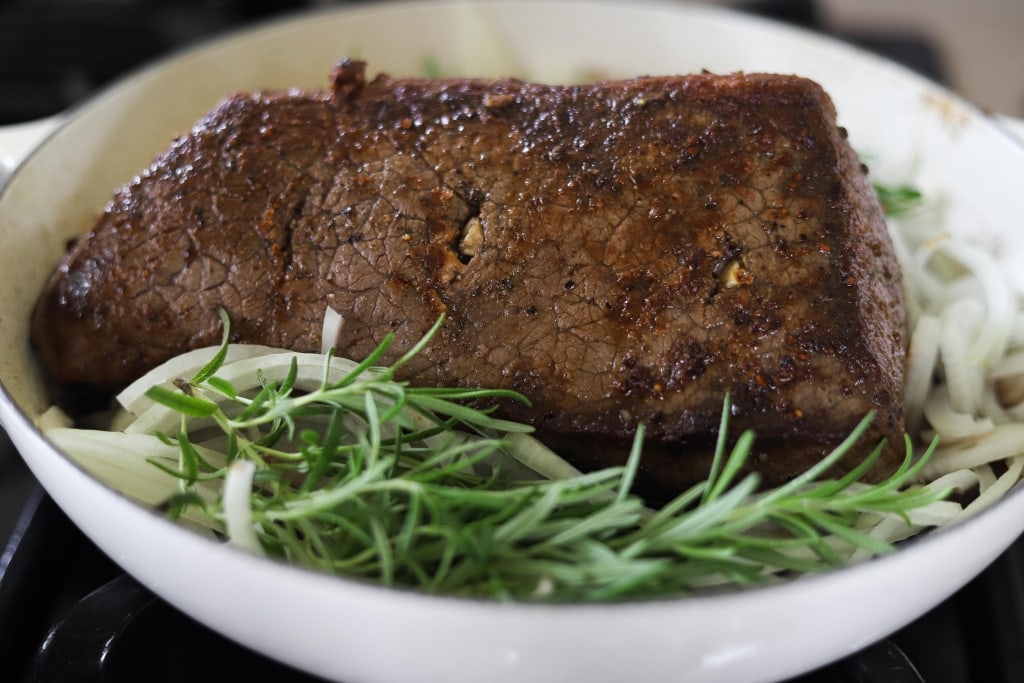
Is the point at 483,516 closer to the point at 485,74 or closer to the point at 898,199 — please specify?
the point at 898,199

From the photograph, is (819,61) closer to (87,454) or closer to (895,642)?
(895,642)

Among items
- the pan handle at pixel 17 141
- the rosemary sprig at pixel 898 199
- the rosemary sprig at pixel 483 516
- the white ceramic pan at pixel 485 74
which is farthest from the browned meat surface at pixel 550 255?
the pan handle at pixel 17 141

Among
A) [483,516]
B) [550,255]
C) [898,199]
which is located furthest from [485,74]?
[483,516]

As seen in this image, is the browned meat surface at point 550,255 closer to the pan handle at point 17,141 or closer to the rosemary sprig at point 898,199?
the rosemary sprig at point 898,199

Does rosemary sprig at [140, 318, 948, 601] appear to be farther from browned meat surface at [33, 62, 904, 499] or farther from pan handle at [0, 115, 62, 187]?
pan handle at [0, 115, 62, 187]

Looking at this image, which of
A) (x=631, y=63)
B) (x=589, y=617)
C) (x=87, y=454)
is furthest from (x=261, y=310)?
(x=631, y=63)

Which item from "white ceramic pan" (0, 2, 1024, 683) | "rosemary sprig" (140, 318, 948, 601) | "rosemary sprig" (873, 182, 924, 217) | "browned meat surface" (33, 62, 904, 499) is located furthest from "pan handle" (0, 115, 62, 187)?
"rosemary sprig" (873, 182, 924, 217)
